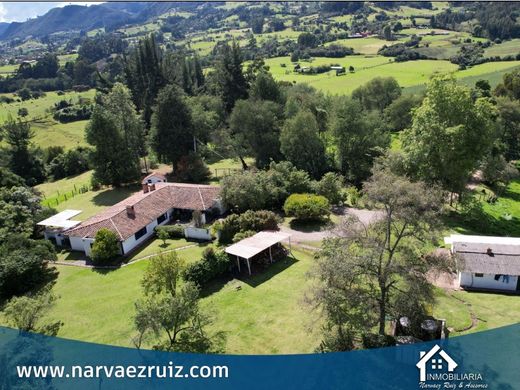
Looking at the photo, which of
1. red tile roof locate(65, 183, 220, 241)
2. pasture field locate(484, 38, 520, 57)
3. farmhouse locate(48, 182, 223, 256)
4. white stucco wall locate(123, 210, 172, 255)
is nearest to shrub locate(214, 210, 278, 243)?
farmhouse locate(48, 182, 223, 256)

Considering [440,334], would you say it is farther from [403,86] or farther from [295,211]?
[403,86]

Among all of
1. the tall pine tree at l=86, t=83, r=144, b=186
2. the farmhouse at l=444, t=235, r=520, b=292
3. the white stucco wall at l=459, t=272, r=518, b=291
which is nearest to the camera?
the farmhouse at l=444, t=235, r=520, b=292

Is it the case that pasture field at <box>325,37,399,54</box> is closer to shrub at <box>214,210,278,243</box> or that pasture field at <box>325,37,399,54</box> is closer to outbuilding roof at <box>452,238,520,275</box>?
shrub at <box>214,210,278,243</box>

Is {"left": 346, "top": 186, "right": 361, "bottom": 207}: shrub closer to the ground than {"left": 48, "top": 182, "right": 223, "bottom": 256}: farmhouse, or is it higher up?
closer to the ground

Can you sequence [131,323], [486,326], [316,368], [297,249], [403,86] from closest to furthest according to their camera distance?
[316,368] → [486,326] → [131,323] → [297,249] → [403,86]

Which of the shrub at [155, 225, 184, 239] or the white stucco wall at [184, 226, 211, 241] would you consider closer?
the white stucco wall at [184, 226, 211, 241]

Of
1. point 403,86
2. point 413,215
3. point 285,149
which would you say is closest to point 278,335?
point 413,215
